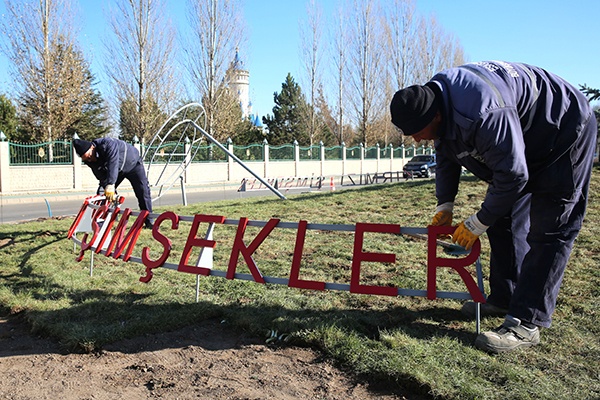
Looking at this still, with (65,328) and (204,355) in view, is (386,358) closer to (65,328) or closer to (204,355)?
(204,355)

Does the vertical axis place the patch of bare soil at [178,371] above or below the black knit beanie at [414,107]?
below

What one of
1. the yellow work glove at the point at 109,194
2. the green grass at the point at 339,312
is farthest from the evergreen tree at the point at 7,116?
the yellow work glove at the point at 109,194

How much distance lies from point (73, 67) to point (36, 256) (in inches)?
979

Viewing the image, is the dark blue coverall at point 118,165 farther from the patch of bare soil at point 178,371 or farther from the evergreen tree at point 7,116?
the evergreen tree at point 7,116

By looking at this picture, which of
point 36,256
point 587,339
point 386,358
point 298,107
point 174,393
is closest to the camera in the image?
point 174,393

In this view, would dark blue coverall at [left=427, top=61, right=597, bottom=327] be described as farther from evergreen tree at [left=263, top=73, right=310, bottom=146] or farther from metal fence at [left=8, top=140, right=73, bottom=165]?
evergreen tree at [left=263, top=73, right=310, bottom=146]

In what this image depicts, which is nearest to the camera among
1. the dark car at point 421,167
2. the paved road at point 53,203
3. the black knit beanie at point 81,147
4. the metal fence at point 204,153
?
the black knit beanie at point 81,147

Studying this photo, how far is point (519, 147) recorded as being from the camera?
2.87 m

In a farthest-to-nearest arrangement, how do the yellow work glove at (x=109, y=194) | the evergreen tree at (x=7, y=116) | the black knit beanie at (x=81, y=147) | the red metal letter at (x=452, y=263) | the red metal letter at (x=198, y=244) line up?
1. the evergreen tree at (x=7, y=116)
2. the black knit beanie at (x=81, y=147)
3. the yellow work glove at (x=109, y=194)
4. the red metal letter at (x=198, y=244)
5. the red metal letter at (x=452, y=263)

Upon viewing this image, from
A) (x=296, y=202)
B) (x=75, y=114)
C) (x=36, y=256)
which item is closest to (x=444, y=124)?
(x=36, y=256)

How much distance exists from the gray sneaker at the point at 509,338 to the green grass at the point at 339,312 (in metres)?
0.06

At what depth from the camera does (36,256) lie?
20.6 ft

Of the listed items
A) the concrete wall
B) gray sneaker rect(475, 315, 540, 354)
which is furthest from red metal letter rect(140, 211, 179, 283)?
the concrete wall

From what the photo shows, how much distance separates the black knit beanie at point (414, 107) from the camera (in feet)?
9.80
